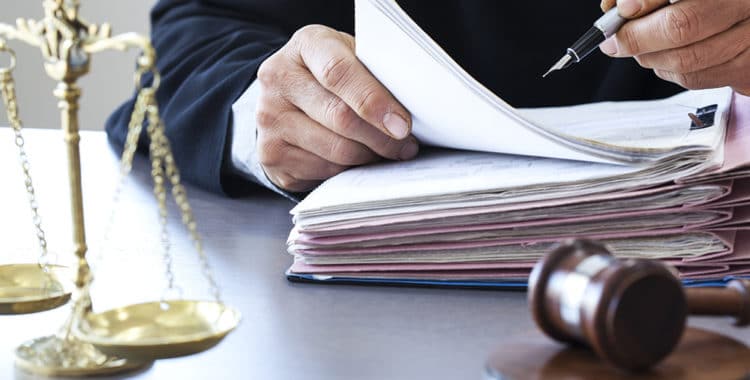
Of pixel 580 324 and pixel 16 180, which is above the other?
pixel 580 324

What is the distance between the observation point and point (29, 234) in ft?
2.95

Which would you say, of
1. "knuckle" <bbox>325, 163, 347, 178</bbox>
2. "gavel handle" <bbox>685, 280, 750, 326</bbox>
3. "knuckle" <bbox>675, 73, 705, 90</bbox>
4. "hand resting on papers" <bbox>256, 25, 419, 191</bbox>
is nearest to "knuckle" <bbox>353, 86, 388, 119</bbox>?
"hand resting on papers" <bbox>256, 25, 419, 191</bbox>

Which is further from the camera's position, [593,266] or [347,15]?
[347,15]

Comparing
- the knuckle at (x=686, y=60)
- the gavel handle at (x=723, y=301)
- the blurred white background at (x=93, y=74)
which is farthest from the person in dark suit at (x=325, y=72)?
the blurred white background at (x=93, y=74)

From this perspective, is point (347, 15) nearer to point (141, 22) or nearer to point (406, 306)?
point (406, 306)

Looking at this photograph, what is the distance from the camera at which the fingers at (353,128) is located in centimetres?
94

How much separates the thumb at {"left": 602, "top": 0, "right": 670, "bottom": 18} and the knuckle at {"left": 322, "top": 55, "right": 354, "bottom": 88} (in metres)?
0.28

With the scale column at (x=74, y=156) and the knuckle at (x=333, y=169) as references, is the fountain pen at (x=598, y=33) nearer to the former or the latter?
the knuckle at (x=333, y=169)

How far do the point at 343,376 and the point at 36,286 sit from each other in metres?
0.22

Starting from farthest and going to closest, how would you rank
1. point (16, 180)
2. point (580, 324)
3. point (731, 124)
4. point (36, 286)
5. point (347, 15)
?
point (347, 15)
point (16, 180)
point (731, 124)
point (36, 286)
point (580, 324)

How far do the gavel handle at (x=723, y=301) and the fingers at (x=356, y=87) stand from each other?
420 millimetres

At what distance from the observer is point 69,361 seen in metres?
0.54

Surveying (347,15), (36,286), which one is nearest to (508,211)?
(36,286)

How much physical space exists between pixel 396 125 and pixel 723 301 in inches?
17.0
